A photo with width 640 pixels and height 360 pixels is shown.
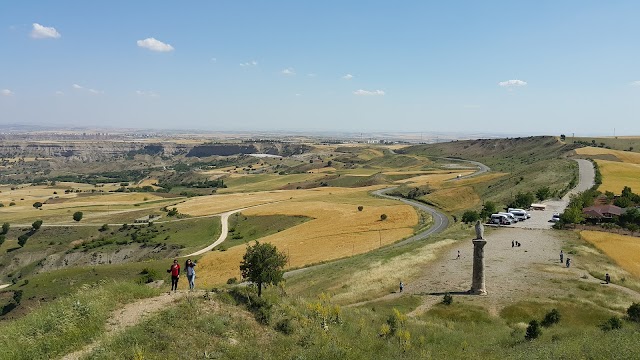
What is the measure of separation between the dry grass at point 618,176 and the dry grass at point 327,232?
3712 cm

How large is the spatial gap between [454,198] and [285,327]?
93.0 m

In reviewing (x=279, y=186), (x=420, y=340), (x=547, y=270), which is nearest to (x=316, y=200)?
(x=279, y=186)

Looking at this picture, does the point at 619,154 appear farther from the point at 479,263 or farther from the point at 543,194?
the point at 479,263

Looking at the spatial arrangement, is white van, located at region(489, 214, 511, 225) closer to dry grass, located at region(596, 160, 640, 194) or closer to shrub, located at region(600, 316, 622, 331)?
dry grass, located at region(596, 160, 640, 194)

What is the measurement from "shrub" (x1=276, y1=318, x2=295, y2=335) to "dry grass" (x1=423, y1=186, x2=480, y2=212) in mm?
84342

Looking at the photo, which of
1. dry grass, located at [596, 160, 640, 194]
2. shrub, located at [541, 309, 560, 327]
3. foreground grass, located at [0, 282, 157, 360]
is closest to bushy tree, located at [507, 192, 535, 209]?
dry grass, located at [596, 160, 640, 194]

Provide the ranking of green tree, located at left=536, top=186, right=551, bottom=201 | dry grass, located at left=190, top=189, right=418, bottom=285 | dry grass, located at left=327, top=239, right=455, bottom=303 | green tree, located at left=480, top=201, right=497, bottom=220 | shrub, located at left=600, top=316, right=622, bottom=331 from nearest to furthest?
1. shrub, located at left=600, top=316, right=622, bottom=331
2. dry grass, located at left=327, top=239, right=455, bottom=303
3. dry grass, located at left=190, top=189, right=418, bottom=285
4. green tree, located at left=480, top=201, right=497, bottom=220
5. green tree, located at left=536, top=186, right=551, bottom=201

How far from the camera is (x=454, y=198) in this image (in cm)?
10775

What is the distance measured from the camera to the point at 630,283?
39969mm

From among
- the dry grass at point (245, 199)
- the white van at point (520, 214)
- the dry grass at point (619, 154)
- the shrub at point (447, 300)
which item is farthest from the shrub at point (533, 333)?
the dry grass at point (619, 154)

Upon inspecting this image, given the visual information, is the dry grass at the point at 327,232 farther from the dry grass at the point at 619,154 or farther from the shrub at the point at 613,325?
the dry grass at the point at 619,154

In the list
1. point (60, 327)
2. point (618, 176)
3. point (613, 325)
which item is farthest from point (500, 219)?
point (60, 327)

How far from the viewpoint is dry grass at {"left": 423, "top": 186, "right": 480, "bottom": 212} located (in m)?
103

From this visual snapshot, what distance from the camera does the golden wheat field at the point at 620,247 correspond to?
150ft
